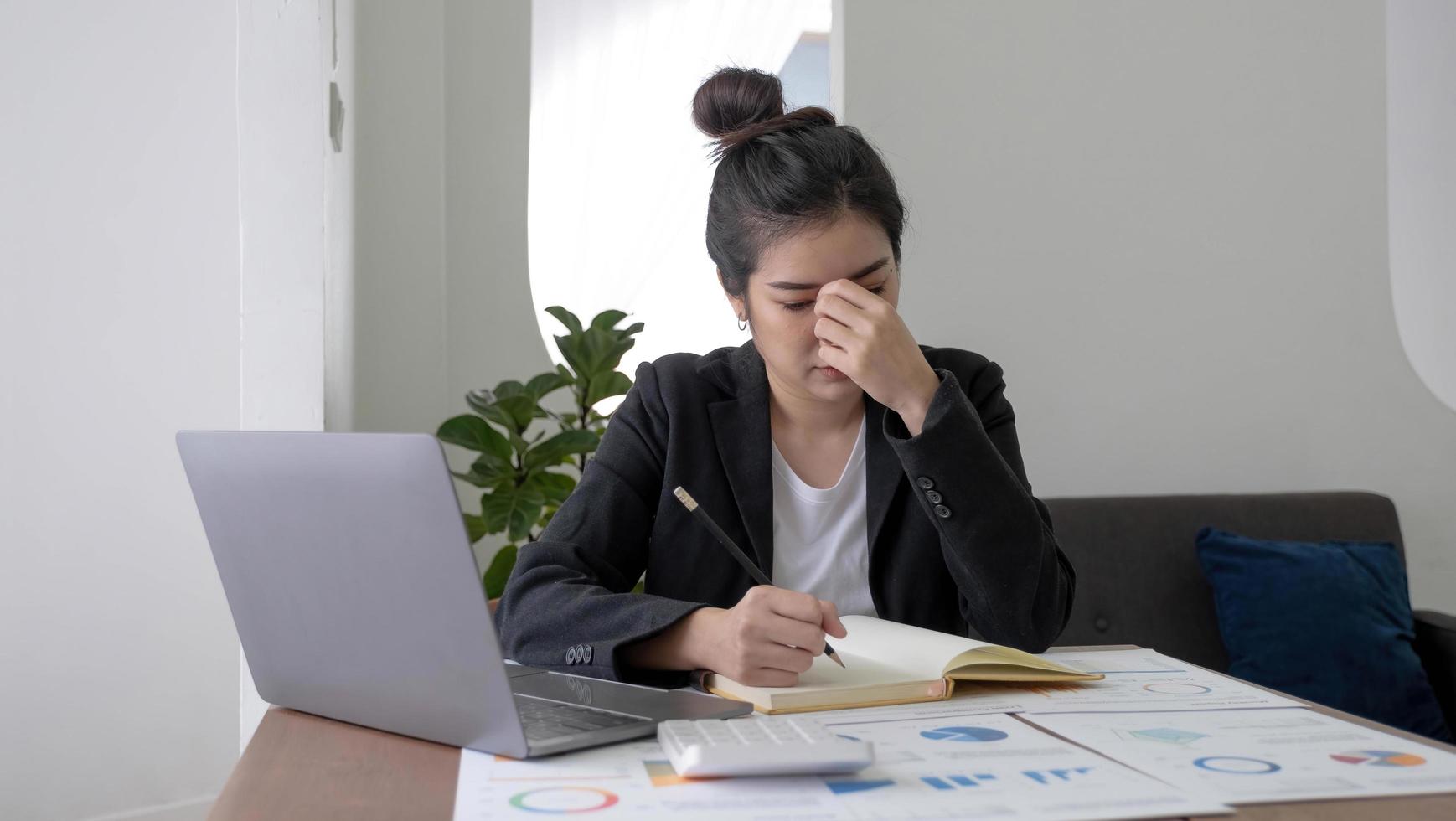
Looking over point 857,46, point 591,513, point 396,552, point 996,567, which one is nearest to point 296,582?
point 396,552

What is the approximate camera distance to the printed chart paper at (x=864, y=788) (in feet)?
1.96

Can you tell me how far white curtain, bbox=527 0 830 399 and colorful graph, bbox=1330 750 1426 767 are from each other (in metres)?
2.36

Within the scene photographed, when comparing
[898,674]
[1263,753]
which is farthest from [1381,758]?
[898,674]

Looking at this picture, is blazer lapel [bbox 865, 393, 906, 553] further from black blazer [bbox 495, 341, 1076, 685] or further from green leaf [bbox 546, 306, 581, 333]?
green leaf [bbox 546, 306, 581, 333]

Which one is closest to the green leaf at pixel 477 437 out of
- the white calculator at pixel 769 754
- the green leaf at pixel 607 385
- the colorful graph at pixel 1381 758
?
the green leaf at pixel 607 385

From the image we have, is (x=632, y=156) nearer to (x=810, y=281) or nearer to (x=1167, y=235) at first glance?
(x=1167, y=235)

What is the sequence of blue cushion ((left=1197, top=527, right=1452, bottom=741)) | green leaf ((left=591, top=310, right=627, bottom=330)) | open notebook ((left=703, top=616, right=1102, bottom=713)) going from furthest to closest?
green leaf ((left=591, top=310, right=627, bottom=330))
blue cushion ((left=1197, top=527, right=1452, bottom=741))
open notebook ((left=703, top=616, right=1102, bottom=713))

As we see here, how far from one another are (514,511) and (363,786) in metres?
1.60

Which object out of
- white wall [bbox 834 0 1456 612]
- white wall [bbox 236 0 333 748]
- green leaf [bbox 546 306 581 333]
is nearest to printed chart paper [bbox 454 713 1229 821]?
white wall [bbox 236 0 333 748]

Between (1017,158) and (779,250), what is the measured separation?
1506 millimetres

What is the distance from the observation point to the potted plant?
89.6 inches

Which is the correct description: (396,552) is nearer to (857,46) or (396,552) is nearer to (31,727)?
(31,727)

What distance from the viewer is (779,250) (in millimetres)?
1297

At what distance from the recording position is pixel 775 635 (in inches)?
34.8
